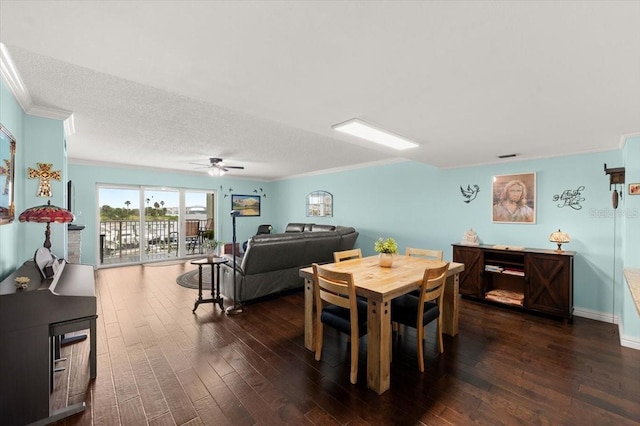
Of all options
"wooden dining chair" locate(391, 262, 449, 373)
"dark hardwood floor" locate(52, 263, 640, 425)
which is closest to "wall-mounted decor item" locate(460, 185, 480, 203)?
"dark hardwood floor" locate(52, 263, 640, 425)

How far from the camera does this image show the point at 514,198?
410 cm

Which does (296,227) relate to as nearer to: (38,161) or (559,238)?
(38,161)

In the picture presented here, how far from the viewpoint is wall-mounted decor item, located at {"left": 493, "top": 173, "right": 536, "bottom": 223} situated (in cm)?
395

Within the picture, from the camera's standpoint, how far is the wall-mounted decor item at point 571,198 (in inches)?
141

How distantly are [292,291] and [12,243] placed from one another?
333 cm

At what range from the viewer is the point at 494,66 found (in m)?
1.53

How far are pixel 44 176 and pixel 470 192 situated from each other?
553cm

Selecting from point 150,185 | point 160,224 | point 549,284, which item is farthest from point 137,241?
point 549,284

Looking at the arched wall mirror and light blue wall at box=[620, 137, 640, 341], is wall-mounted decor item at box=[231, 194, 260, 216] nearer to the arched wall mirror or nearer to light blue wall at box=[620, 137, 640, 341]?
the arched wall mirror

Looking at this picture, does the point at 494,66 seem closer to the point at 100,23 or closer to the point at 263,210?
the point at 100,23

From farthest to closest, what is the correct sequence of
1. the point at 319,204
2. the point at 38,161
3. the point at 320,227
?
the point at 319,204 → the point at 320,227 → the point at 38,161

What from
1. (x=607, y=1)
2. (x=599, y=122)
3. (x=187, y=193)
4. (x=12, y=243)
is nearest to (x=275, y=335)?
(x=12, y=243)

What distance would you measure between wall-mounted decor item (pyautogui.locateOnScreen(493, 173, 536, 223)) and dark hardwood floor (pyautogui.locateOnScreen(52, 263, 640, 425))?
1414mm

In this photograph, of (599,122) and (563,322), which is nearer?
(599,122)
